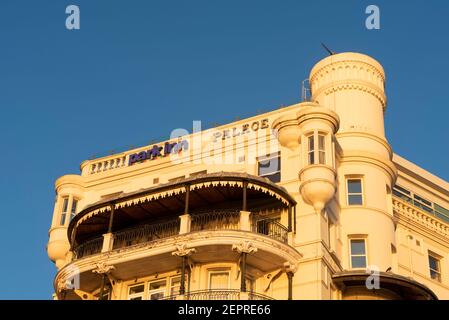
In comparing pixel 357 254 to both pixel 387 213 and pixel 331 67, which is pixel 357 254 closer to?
pixel 387 213

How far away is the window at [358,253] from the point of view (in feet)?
145

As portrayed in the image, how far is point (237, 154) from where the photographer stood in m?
46.4

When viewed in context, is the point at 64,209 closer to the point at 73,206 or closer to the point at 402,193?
the point at 73,206

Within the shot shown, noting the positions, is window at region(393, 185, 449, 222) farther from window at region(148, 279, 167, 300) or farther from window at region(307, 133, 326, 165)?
window at region(148, 279, 167, 300)

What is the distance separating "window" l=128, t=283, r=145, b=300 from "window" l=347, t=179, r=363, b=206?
11.3 meters

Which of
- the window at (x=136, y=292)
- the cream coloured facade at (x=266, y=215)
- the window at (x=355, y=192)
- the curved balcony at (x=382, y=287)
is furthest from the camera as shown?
the window at (x=355, y=192)

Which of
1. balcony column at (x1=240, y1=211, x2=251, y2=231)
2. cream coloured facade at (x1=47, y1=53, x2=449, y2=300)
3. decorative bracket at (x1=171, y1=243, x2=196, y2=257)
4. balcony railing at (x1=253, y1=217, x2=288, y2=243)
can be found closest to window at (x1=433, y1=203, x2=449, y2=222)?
cream coloured facade at (x1=47, y1=53, x2=449, y2=300)

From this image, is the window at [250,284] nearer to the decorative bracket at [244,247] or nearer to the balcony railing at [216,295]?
the balcony railing at [216,295]

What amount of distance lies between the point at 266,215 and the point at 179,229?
4198 mm

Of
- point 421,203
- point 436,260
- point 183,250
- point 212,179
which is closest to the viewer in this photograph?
point 183,250

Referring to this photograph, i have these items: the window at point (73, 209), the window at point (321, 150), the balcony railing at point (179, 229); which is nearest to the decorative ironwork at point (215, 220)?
the balcony railing at point (179, 229)

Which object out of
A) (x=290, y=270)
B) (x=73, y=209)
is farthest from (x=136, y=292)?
(x=73, y=209)

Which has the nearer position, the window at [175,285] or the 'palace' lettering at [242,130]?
the window at [175,285]

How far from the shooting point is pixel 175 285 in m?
41.7
